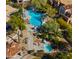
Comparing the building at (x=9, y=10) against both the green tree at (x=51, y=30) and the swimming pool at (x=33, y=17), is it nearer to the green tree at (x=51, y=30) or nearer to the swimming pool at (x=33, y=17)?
the swimming pool at (x=33, y=17)

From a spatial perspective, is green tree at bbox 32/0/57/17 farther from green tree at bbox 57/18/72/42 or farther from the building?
the building

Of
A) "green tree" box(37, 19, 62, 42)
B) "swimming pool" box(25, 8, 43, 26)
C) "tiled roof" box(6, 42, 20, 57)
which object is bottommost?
"tiled roof" box(6, 42, 20, 57)

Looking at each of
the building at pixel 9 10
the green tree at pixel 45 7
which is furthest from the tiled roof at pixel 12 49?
the green tree at pixel 45 7

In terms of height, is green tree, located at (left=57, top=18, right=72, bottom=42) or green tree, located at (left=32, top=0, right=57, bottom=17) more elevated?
green tree, located at (left=32, top=0, right=57, bottom=17)

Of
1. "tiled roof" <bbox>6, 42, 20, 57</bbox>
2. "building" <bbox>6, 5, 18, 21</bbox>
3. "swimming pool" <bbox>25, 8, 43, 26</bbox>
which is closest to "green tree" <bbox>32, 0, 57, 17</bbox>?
"swimming pool" <bbox>25, 8, 43, 26</bbox>

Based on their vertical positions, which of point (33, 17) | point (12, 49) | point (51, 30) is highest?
point (33, 17)

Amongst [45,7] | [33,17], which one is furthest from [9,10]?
[45,7]

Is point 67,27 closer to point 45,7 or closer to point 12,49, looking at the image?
point 45,7

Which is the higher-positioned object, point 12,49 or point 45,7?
point 45,7

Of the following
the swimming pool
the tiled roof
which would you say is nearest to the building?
the swimming pool
